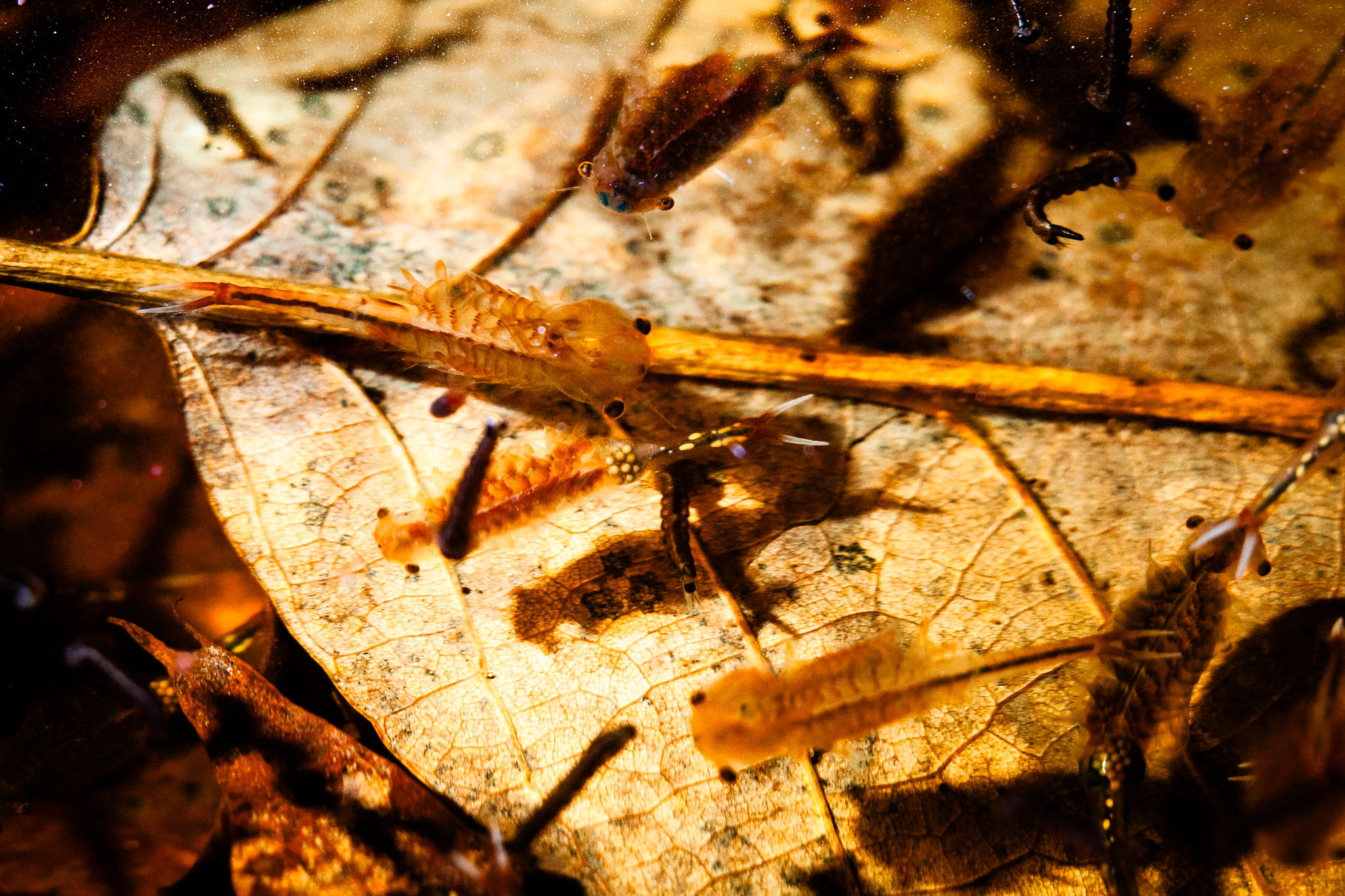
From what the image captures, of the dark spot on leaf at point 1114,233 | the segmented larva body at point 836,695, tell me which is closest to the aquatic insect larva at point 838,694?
the segmented larva body at point 836,695

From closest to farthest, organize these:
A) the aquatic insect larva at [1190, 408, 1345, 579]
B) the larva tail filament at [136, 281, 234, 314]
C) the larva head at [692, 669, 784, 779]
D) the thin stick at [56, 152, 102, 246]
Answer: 1. the larva head at [692, 669, 784, 779]
2. the aquatic insect larva at [1190, 408, 1345, 579]
3. the larva tail filament at [136, 281, 234, 314]
4. the thin stick at [56, 152, 102, 246]

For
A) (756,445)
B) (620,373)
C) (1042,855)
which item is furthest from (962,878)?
(620,373)

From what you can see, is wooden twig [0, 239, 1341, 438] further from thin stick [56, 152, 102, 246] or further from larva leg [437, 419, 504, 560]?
larva leg [437, 419, 504, 560]

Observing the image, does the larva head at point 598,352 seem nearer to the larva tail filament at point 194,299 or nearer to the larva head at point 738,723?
the larva head at point 738,723

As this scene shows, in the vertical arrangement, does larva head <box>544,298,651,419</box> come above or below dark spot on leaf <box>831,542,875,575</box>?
above

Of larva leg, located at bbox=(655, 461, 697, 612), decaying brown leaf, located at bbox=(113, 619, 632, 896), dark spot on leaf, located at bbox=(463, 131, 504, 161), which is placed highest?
dark spot on leaf, located at bbox=(463, 131, 504, 161)

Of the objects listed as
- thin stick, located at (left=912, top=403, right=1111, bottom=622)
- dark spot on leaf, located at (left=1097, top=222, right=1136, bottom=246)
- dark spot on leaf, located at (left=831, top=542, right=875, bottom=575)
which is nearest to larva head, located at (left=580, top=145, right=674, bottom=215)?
thin stick, located at (left=912, top=403, right=1111, bottom=622)

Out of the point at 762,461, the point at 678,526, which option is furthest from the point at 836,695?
the point at 762,461
